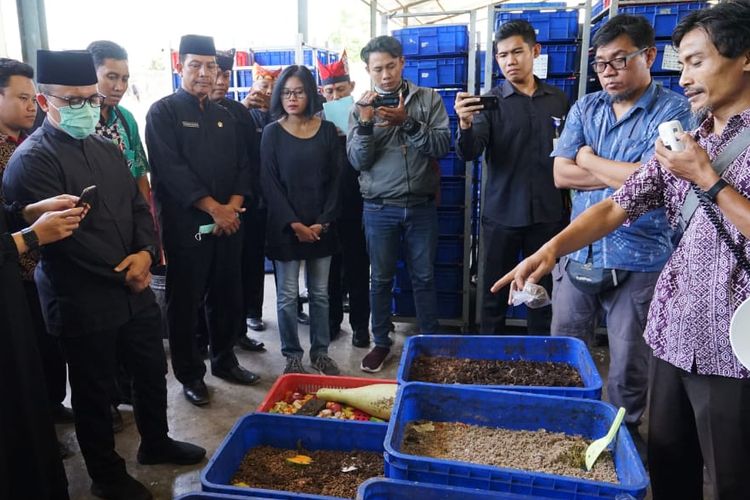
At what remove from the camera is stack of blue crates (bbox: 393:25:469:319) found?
3354 millimetres

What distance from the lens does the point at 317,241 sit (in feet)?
9.55

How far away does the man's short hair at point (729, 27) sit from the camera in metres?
1.12

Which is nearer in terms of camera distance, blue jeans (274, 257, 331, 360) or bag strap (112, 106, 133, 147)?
bag strap (112, 106, 133, 147)

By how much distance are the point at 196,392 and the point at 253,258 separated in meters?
1.15

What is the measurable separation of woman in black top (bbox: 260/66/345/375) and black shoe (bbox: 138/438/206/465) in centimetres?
74

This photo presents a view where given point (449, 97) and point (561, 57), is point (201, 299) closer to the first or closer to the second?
point (449, 97)

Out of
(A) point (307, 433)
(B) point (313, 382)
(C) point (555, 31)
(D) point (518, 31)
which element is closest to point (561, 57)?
(C) point (555, 31)

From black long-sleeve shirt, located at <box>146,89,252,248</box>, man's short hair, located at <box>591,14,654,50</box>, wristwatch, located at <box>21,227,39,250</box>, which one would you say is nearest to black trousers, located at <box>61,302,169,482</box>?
wristwatch, located at <box>21,227,39,250</box>

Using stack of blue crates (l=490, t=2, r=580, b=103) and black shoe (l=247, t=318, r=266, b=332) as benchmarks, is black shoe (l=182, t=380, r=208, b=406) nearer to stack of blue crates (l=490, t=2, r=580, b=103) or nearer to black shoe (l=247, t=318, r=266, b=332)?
black shoe (l=247, t=318, r=266, b=332)

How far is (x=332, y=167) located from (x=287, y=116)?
364 millimetres

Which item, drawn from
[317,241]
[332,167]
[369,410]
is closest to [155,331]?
[369,410]

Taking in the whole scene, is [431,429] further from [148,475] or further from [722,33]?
[148,475]

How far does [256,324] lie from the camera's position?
3.79 m

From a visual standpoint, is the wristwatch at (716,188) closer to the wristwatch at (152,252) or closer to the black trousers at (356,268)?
the wristwatch at (152,252)
